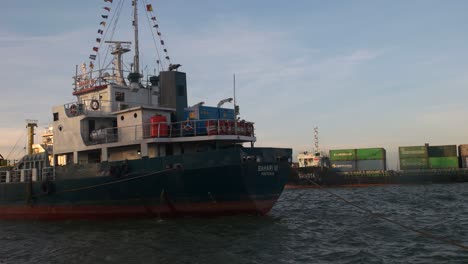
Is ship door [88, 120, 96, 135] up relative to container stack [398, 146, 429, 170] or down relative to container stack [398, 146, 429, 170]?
up

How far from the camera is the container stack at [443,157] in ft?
198

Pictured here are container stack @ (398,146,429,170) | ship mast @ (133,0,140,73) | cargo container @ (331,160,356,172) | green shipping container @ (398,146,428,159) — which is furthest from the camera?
cargo container @ (331,160,356,172)

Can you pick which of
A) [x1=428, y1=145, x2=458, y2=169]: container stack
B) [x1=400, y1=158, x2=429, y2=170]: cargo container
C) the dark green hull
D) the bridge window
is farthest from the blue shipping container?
[x1=428, y1=145, x2=458, y2=169]: container stack

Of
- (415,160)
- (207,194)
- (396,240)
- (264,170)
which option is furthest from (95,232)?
(415,160)

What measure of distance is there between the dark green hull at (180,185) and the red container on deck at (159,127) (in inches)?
63.8

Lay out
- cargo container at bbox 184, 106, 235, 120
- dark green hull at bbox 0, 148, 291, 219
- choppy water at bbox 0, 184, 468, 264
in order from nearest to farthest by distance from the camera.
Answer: choppy water at bbox 0, 184, 468, 264 < dark green hull at bbox 0, 148, 291, 219 < cargo container at bbox 184, 106, 235, 120

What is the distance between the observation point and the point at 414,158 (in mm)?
Answer: 62375

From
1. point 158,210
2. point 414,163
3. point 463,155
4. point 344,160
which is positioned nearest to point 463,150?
point 463,155

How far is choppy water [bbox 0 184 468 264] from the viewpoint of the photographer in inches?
499

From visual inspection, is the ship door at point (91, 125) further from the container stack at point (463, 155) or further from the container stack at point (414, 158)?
the container stack at point (463, 155)

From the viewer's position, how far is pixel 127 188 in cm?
1903

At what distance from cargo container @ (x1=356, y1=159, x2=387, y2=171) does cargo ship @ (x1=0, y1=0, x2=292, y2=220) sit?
48.2m

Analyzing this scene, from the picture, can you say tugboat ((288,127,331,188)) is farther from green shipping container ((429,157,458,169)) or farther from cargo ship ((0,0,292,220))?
cargo ship ((0,0,292,220))

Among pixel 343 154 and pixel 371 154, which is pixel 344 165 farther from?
pixel 371 154
